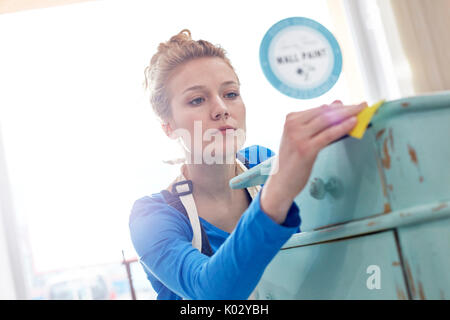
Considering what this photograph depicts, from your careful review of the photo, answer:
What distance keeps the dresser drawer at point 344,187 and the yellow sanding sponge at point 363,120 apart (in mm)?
22

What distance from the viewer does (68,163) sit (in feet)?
7.24

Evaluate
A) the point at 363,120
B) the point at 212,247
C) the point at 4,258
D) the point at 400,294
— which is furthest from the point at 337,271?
the point at 4,258

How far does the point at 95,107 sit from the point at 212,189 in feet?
4.49

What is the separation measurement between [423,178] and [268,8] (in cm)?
217

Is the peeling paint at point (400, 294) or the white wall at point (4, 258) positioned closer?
the peeling paint at point (400, 294)

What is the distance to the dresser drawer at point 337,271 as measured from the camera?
45cm

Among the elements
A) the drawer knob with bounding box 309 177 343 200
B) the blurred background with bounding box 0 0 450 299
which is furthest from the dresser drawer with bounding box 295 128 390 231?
the blurred background with bounding box 0 0 450 299

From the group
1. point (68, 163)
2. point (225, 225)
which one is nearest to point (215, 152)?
point (225, 225)

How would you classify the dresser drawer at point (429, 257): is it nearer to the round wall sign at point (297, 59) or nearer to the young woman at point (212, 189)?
the young woman at point (212, 189)

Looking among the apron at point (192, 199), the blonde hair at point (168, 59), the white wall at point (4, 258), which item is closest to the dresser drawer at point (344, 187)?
the apron at point (192, 199)

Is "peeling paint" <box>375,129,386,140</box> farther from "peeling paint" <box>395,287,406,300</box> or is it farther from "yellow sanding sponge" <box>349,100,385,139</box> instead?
"peeling paint" <box>395,287,406,300</box>
